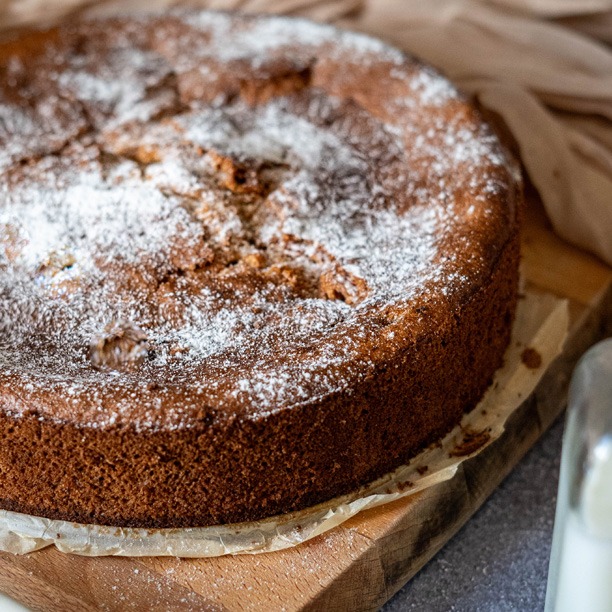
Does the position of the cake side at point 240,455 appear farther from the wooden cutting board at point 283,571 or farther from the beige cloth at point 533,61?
the beige cloth at point 533,61

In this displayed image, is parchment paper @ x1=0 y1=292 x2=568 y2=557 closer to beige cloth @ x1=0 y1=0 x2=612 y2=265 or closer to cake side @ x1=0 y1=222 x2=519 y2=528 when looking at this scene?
cake side @ x1=0 y1=222 x2=519 y2=528

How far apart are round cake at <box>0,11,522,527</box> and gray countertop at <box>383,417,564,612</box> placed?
20 cm

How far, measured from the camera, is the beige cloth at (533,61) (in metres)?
2.03

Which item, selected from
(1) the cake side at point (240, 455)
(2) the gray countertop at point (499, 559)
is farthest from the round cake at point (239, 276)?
(2) the gray countertop at point (499, 559)

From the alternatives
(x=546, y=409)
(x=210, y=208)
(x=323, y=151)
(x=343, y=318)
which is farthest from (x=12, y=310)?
(x=546, y=409)

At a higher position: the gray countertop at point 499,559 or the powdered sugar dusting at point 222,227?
the powdered sugar dusting at point 222,227

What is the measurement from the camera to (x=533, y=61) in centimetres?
227

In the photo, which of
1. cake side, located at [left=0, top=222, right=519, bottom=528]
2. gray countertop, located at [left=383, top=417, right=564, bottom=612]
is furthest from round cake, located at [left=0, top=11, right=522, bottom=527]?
gray countertop, located at [left=383, top=417, right=564, bottom=612]

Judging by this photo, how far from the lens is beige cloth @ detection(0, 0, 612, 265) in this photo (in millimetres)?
2027

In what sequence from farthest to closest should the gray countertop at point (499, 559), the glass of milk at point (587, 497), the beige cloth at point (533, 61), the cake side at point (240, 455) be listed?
1. the beige cloth at point (533, 61)
2. the gray countertop at point (499, 559)
3. the cake side at point (240, 455)
4. the glass of milk at point (587, 497)

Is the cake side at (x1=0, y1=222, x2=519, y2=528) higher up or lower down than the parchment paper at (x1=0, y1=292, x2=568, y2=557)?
higher up

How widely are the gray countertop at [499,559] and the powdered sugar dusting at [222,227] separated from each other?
16.8 inches

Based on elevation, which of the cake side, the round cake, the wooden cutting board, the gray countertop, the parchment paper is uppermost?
the round cake

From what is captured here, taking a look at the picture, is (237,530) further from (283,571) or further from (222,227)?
(222,227)
